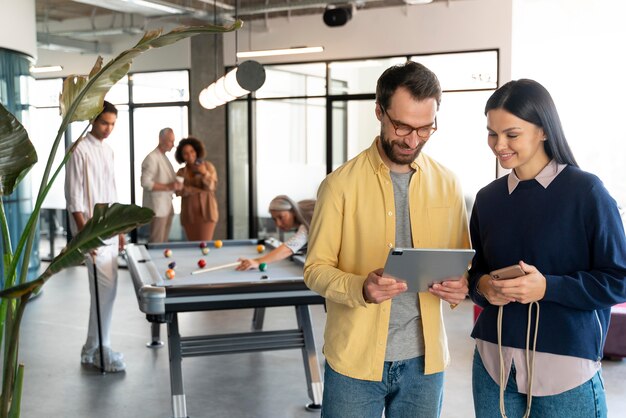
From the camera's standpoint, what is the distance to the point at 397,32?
793 centimetres

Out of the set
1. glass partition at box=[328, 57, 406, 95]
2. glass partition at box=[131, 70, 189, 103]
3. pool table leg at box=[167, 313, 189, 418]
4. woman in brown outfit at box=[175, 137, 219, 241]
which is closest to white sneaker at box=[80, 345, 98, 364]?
pool table leg at box=[167, 313, 189, 418]

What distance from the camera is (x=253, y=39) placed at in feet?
29.2

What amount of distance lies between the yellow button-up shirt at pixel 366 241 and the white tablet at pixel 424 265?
13 cm

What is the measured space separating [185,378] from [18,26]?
4.12m

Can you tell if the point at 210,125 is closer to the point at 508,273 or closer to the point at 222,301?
the point at 222,301

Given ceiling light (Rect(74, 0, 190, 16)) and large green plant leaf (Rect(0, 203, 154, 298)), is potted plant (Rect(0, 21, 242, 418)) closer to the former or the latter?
large green plant leaf (Rect(0, 203, 154, 298))

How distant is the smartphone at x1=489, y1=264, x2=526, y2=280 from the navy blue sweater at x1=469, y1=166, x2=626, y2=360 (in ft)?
0.28

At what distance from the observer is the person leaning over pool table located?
4.41 metres

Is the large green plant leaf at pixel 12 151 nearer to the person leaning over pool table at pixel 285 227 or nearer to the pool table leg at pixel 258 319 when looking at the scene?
the person leaning over pool table at pixel 285 227

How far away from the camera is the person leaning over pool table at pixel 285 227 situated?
4414 millimetres

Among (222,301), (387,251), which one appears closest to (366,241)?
(387,251)

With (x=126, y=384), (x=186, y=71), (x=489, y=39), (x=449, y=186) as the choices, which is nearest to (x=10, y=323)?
(x=449, y=186)

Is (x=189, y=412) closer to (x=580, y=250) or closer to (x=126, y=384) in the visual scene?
(x=126, y=384)

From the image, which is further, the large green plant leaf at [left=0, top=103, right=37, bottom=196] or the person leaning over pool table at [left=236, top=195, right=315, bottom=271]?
the person leaning over pool table at [left=236, top=195, right=315, bottom=271]
